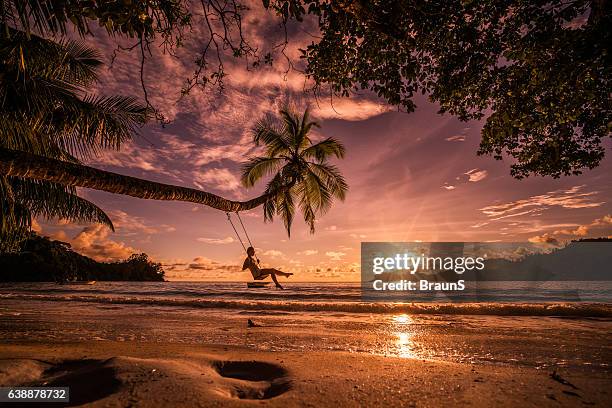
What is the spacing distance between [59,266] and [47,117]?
7.84 m

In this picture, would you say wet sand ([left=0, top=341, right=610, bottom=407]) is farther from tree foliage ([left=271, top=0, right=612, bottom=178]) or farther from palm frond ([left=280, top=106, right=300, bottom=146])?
palm frond ([left=280, top=106, right=300, bottom=146])

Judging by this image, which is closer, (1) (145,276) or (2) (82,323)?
(2) (82,323)

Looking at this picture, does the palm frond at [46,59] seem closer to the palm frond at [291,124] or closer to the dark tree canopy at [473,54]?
the dark tree canopy at [473,54]

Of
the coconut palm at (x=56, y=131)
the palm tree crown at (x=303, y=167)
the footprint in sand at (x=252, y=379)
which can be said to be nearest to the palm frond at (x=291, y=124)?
the palm tree crown at (x=303, y=167)

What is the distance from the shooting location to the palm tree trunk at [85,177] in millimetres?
2080

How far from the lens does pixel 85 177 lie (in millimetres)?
2377

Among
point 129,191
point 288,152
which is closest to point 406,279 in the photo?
point 288,152

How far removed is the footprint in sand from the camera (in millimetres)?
1975

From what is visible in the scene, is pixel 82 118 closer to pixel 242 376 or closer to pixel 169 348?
pixel 169 348

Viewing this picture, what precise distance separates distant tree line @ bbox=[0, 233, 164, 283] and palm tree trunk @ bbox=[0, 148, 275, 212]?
31.3ft

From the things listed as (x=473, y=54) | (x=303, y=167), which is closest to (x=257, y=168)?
(x=303, y=167)

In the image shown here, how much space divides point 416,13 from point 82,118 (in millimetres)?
7681

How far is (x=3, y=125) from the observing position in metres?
6.34

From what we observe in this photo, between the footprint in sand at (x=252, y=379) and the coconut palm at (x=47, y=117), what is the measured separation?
5362 millimetres
